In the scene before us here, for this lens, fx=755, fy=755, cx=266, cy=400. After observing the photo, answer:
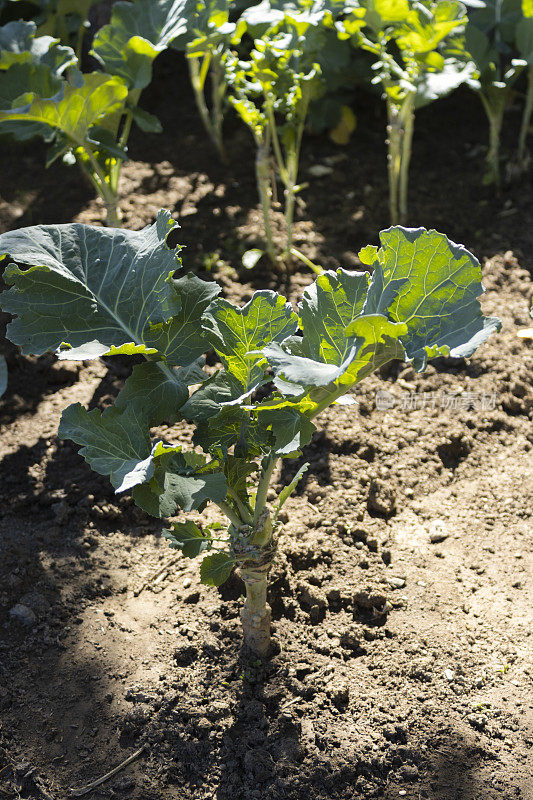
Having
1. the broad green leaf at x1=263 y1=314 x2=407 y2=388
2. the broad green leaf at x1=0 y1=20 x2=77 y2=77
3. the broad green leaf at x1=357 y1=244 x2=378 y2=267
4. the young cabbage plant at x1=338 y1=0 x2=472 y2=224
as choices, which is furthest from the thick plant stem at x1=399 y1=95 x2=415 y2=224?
the broad green leaf at x1=263 y1=314 x2=407 y2=388

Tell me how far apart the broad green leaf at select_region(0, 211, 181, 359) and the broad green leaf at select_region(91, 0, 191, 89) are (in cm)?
129

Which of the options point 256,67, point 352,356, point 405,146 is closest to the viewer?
point 352,356

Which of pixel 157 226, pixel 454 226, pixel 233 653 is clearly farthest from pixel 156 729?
pixel 454 226

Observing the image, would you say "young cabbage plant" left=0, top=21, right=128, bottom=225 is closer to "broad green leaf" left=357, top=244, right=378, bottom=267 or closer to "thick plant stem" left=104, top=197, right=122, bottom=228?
"thick plant stem" left=104, top=197, right=122, bottom=228

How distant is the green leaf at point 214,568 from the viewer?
1.92 m

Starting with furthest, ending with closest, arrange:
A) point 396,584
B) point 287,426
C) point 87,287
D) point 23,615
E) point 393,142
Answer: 1. point 393,142
2. point 396,584
3. point 23,615
4. point 87,287
5. point 287,426

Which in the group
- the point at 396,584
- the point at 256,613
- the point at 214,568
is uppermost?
the point at 214,568

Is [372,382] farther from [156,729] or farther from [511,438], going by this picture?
[156,729]

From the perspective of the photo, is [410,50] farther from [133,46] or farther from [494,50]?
[133,46]

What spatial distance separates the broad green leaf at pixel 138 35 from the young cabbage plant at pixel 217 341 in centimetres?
132

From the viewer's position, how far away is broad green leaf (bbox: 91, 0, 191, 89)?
3.04 m

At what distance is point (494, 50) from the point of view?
3.93 meters

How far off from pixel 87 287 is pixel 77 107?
113cm

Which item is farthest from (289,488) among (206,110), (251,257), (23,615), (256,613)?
(206,110)
